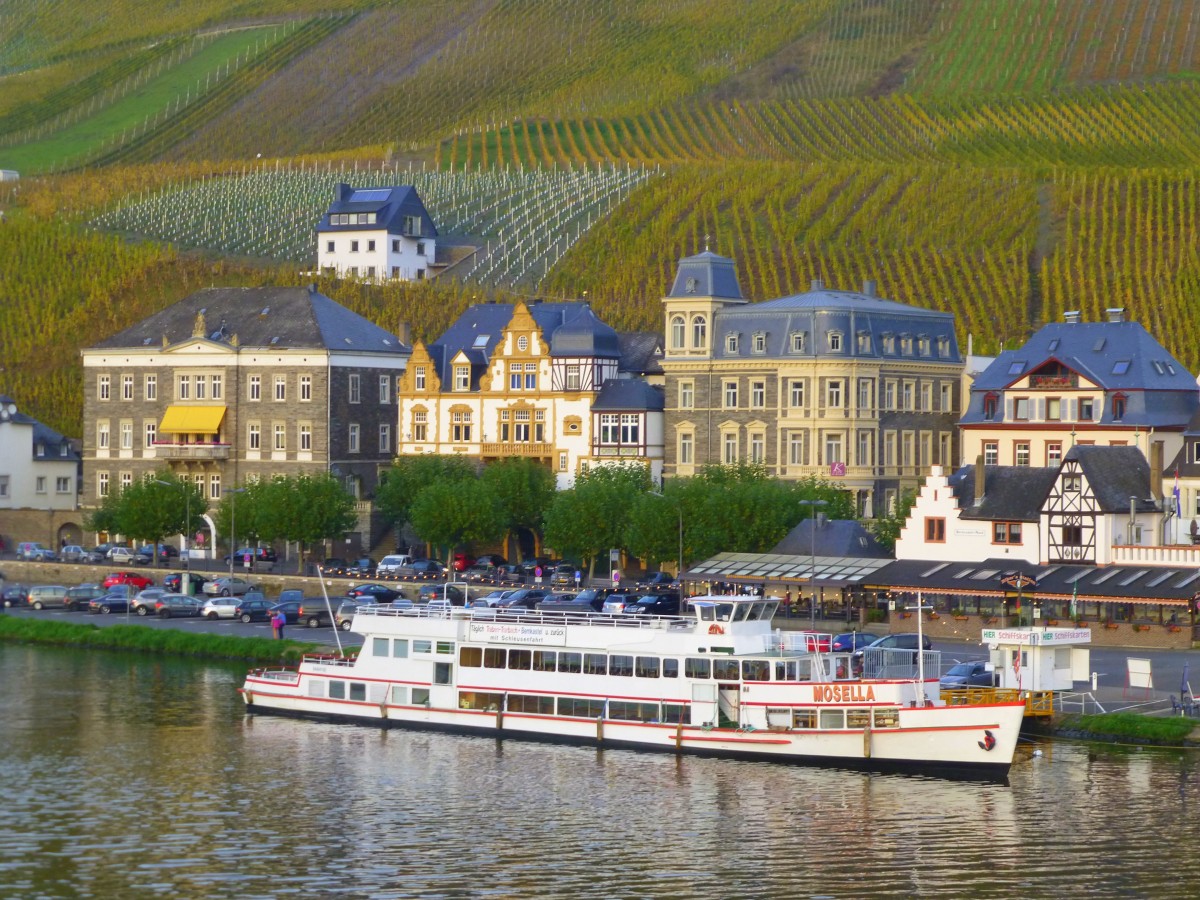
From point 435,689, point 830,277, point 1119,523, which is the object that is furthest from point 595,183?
point 435,689

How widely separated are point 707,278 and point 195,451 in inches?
1262

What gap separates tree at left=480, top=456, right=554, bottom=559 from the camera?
118 metres

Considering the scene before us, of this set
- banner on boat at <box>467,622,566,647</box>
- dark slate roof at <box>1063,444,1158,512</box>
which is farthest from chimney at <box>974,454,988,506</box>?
banner on boat at <box>467,622,566,647</box>

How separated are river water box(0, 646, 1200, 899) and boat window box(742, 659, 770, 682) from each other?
2715 millimetres

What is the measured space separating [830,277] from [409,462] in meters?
36.9

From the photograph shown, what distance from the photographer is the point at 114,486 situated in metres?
132

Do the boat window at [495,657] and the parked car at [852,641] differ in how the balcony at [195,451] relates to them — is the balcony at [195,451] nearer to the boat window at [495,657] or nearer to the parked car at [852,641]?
the parked car at [852,641]

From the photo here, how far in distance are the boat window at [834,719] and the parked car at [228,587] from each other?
45819 millimetres

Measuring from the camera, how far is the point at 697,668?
69.1 metres

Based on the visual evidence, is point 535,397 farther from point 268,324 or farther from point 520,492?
point 268,324

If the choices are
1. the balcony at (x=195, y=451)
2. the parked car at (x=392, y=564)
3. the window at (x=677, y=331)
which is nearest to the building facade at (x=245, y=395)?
the balcony at (x=195, y=451)

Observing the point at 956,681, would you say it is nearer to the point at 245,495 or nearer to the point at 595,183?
the point at 245,495

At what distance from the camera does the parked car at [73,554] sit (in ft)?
397

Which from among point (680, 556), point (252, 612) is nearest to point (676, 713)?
point (680, 556)
